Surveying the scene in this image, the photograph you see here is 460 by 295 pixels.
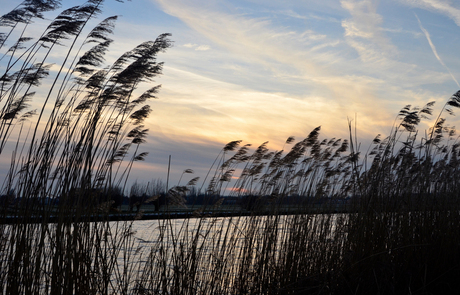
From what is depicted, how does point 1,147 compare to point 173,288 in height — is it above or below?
above

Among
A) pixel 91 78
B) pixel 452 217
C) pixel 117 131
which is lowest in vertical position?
pixel 452 217

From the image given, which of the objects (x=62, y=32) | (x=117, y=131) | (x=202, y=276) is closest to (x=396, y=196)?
(x=202, y=276)

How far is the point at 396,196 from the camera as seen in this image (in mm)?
4727

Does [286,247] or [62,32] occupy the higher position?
[62,32]

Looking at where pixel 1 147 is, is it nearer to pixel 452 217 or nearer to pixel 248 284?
pixel 248 284

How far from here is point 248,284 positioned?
4.22 meters

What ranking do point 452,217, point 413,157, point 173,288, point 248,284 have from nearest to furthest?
1. point 173,288
2. point 248,284
3. point 452,217
4. point 413,157

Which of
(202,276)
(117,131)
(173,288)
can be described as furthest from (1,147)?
(202,276)

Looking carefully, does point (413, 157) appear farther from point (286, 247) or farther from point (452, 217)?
point (286, 247)

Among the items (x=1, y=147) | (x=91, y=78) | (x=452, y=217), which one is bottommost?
(x=452, y=217)

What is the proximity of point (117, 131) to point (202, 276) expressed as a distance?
1.84 m

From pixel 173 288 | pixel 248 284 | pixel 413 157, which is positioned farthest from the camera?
pixel 413 157

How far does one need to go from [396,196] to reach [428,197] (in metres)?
0.88

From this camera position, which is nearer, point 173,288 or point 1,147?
point 1,147
